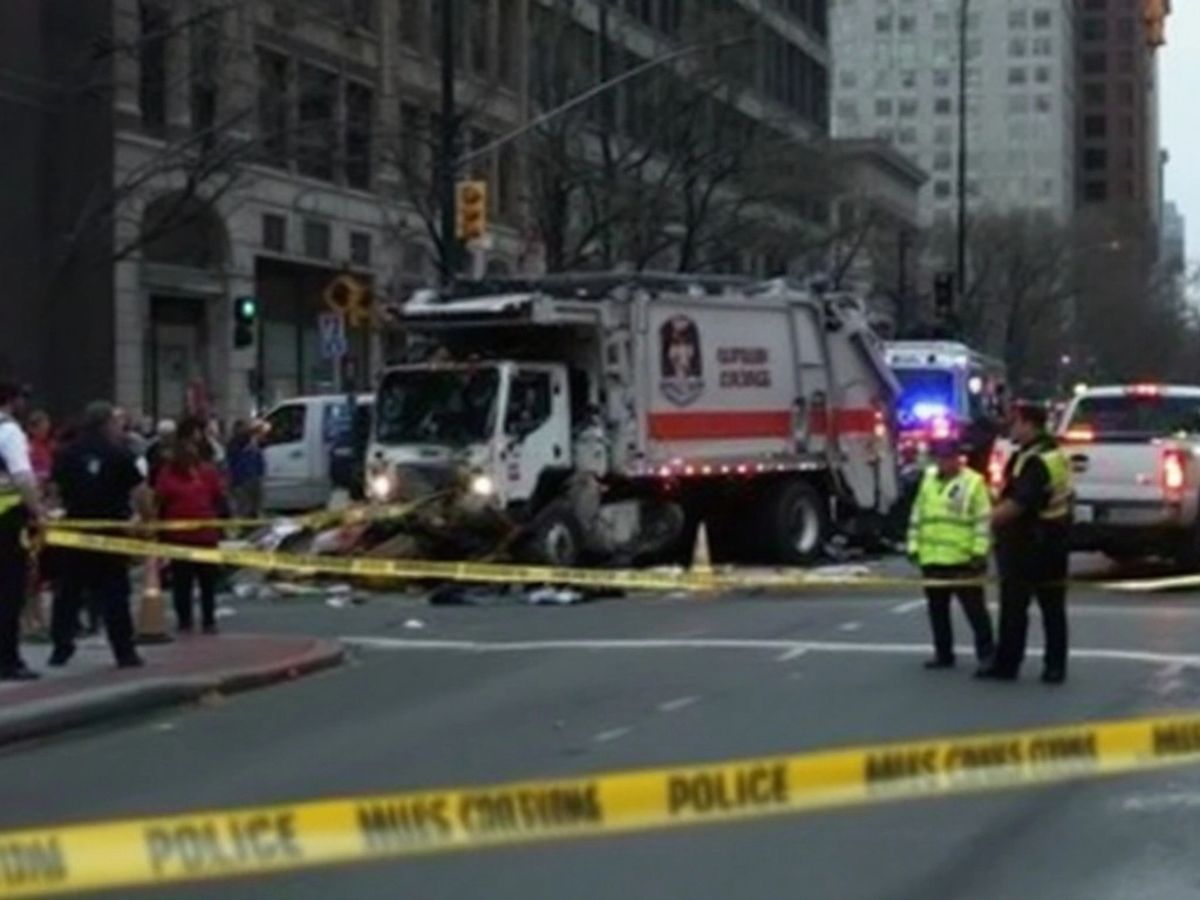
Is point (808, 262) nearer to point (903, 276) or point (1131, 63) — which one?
point (903, 276)

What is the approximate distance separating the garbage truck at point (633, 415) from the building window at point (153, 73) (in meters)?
17.1

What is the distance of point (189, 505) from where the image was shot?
17922mm

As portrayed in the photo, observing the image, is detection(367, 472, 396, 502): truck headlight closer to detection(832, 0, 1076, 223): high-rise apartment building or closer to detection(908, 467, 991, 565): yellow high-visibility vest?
detection(908, 467, 991, 565): yellow high-visibility vest

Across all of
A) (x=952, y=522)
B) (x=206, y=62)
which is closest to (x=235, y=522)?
(x=952, y=522)

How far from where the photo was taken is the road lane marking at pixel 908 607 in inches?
760

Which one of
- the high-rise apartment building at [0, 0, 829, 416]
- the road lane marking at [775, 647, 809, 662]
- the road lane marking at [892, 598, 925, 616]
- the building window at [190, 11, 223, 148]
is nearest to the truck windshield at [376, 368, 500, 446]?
the road lane marking at [892, 598, 925, 616]

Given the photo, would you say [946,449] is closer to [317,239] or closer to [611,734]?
[611,734]

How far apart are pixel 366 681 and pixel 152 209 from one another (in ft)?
93.8

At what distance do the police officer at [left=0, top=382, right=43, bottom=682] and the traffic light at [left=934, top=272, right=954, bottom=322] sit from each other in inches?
1706

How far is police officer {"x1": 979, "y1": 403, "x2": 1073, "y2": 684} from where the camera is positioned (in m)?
13.9

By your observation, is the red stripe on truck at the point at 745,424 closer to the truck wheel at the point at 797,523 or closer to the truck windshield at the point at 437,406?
the truck wheel at the point at 797,523

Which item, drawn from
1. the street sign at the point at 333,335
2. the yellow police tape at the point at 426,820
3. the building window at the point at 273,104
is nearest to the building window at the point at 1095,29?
the building window at the point at 273,104

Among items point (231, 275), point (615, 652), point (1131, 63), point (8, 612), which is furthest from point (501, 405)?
point (1131, 63)

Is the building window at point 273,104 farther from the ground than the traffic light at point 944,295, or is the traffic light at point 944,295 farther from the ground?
the building window at point 273,104
